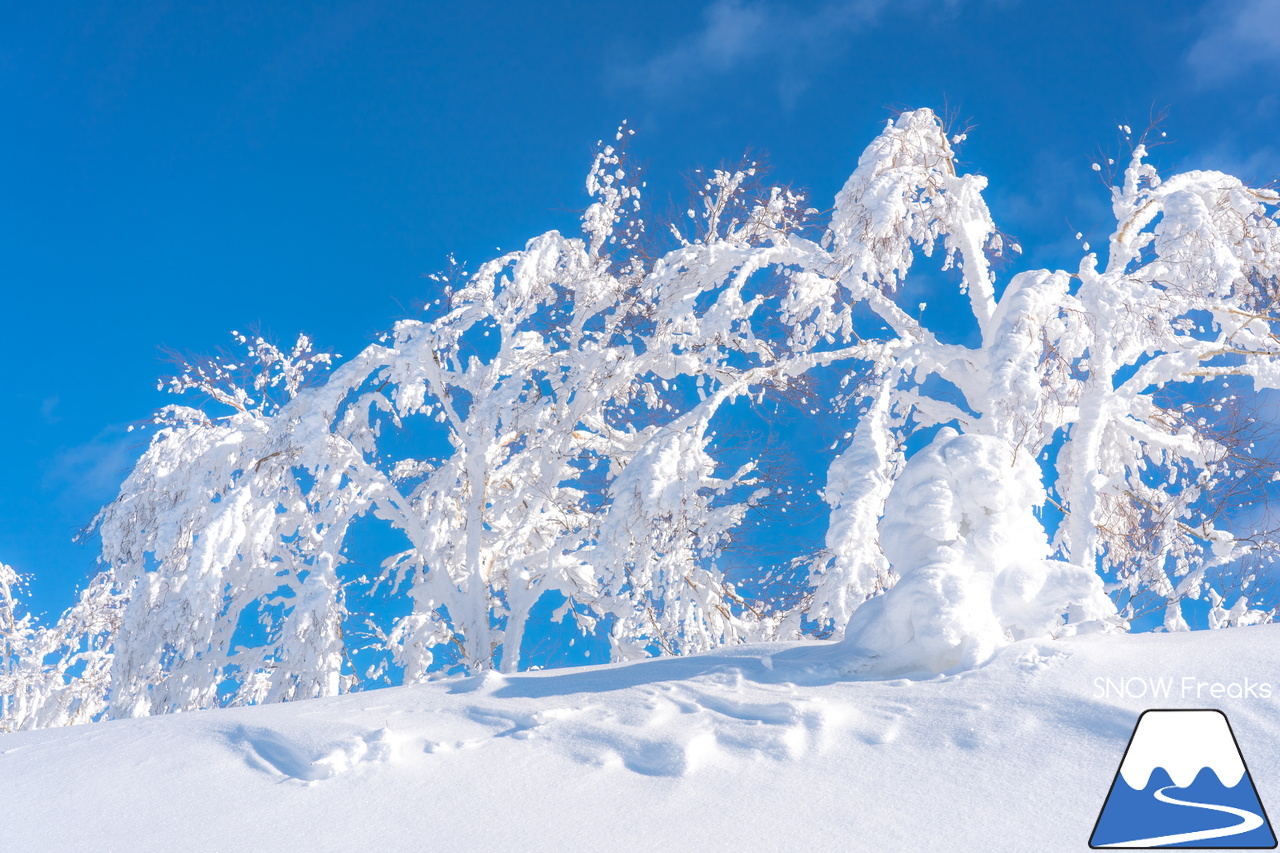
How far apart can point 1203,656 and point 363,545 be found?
30.4ft

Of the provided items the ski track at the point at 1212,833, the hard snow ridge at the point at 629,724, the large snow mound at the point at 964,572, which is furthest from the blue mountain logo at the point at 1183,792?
the large snow mound at the point at 964,572

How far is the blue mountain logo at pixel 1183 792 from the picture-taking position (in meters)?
2.50

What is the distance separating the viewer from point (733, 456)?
999cm

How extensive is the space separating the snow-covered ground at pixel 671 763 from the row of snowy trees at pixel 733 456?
2.23 feet

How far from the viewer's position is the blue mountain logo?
2502 mm

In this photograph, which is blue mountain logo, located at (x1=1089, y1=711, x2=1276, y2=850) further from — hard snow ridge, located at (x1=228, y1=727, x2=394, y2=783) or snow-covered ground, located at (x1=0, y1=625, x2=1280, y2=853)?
hard snow ridge, located at (x1=228, y1=727, x2=394, y2=783)

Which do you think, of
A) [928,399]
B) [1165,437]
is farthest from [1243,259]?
[928,399]

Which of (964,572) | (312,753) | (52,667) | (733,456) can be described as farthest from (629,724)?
(52,667)

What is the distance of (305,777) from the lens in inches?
126

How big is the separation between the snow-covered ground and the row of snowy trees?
68 centimetres

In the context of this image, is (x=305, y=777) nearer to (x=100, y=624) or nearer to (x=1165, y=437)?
(x=1165, y=437)

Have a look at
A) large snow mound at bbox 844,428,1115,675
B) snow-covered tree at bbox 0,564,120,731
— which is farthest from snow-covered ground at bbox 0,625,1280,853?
snow-covered tree at bbox 0,564,120,731

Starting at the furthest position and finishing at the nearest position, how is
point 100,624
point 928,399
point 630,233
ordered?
1. point 100,624
2. point 630,233
3. point 928,399

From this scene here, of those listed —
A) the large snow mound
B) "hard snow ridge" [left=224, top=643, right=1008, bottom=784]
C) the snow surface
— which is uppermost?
the large snow mound
